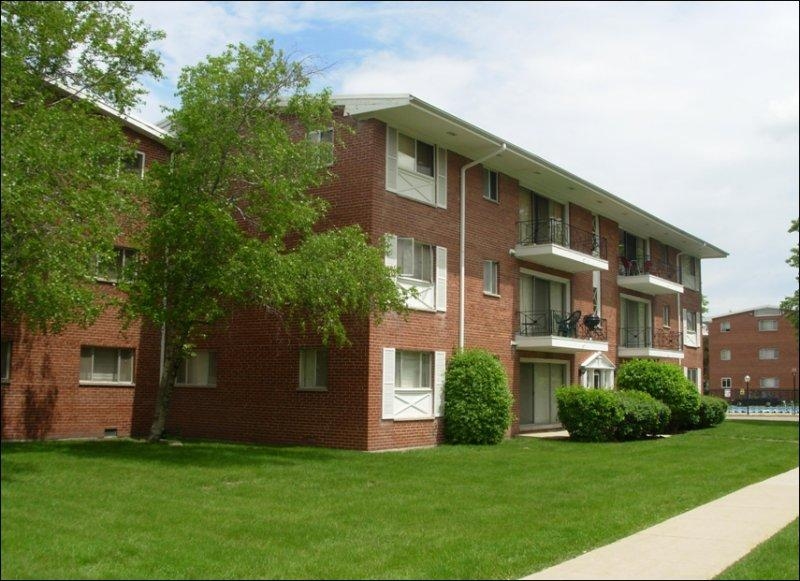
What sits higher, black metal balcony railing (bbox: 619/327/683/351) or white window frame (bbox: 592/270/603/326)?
white window frame (bbox: 592/270/603/326)

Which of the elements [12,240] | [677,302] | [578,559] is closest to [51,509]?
[12,240]

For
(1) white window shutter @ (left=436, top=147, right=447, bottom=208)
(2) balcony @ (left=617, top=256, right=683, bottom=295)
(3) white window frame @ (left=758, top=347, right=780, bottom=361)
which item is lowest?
(3) white window frame @ (left=758, top=347, right=780, bottom=361)

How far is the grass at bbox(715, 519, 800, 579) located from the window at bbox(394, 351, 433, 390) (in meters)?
11.3

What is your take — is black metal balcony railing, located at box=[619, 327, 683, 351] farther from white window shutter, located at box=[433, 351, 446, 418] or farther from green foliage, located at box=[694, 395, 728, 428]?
white window shutter, located at box=[433, 351, 446, 418]

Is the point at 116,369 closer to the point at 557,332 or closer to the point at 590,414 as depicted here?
the point at 590,414

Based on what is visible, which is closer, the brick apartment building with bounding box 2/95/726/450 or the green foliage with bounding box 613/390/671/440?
the brick apartment building with bounding box 2/95/726/450

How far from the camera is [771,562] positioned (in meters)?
7.89

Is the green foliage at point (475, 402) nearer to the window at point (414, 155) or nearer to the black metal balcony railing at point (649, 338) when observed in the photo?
the window at point (414, 155)

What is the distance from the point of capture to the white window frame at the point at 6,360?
1958cm

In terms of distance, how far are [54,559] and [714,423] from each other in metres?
26.2

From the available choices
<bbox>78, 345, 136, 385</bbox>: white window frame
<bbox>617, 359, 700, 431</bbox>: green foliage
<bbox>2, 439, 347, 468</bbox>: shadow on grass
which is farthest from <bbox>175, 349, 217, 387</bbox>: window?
<bbox>617, 359, 700, 431</bbox>: green foliage

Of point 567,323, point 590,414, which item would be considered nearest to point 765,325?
point 567,323

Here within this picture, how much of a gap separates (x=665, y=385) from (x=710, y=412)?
11.6 ft

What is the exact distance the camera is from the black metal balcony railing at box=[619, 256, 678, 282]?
3149 centimetres
